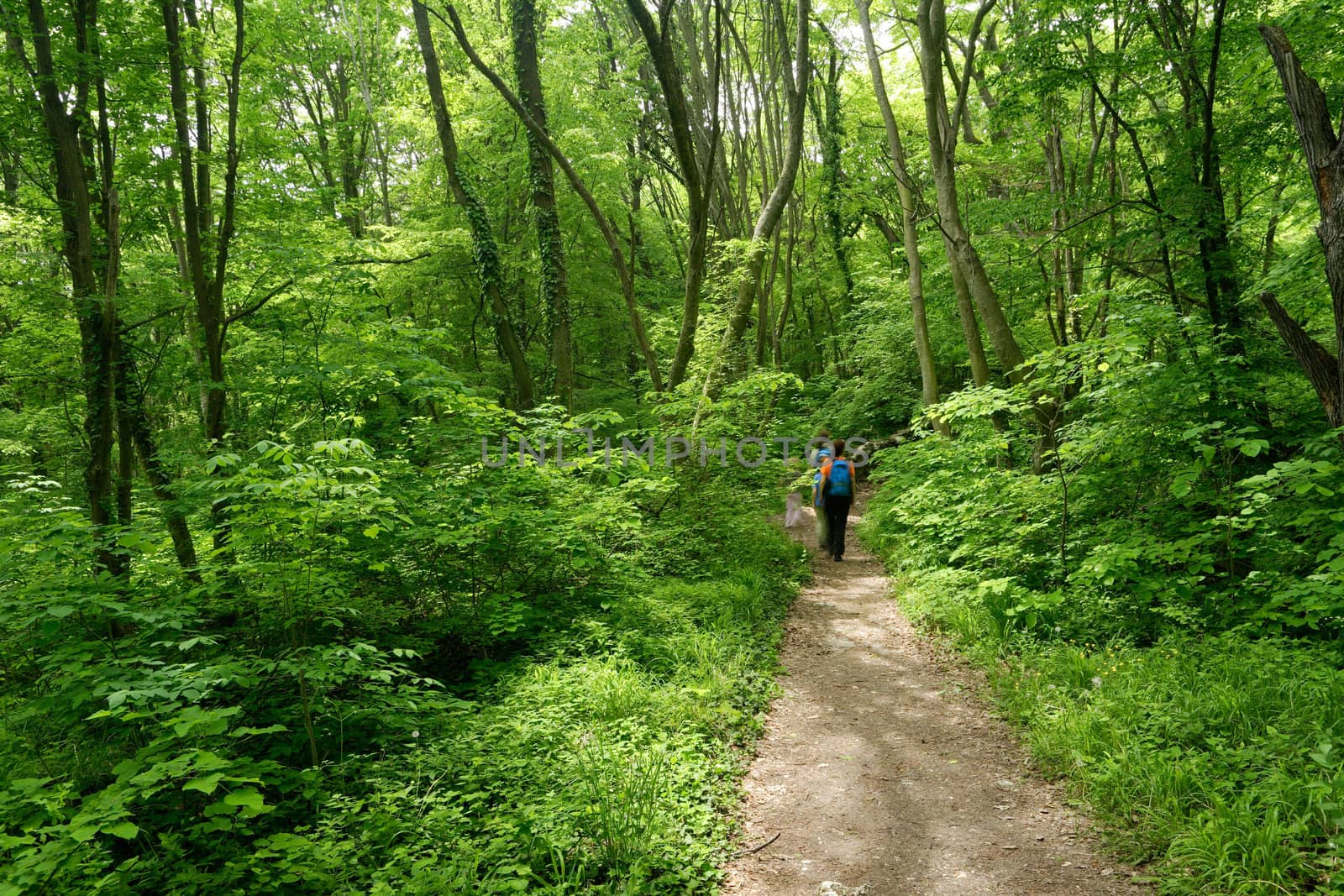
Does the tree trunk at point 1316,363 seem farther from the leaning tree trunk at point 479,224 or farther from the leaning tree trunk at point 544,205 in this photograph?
the leaning tree trunk at point 479,224

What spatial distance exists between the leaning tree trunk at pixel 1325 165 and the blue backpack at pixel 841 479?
571 cm

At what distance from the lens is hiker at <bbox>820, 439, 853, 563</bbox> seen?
363 inches

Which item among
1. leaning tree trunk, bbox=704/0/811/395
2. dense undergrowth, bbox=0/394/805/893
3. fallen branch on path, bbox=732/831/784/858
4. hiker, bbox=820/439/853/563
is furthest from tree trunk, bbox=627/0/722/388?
fallen branch on path, bbox=732/831/784/858

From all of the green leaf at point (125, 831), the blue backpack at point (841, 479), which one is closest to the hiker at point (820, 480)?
the blue backpack at point (841, 479)

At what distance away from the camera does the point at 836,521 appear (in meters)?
9.63

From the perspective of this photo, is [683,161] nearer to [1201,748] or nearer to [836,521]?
[836,521]

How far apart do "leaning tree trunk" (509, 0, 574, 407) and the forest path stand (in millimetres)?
7067

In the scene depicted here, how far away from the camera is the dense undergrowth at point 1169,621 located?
9.79ft

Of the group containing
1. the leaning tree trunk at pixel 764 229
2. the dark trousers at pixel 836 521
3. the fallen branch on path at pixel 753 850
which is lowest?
the fallen branch on path at pixel 753 850

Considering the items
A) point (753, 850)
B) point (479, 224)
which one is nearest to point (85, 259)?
point (479, 224)

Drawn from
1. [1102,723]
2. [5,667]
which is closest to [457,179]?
[5,667]

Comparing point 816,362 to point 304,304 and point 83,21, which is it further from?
point 83,21

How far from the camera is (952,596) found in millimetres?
6477

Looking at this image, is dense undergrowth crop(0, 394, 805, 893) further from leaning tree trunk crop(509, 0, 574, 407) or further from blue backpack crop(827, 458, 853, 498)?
leaning tree trunk crop(509, 0, 574, 407)
